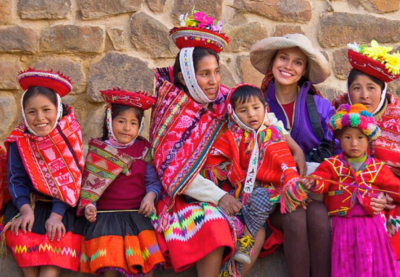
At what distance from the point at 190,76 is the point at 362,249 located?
58.5 inches

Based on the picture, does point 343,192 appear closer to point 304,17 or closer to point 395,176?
point 395,176

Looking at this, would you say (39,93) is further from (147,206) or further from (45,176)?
(147,206)

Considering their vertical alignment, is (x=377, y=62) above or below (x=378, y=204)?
above

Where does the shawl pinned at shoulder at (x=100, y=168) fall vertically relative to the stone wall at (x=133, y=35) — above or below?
below

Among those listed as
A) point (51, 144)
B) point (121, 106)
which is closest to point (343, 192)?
point (121, 106)

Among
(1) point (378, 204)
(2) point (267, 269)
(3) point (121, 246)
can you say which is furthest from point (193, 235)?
(1) point (378, 204)

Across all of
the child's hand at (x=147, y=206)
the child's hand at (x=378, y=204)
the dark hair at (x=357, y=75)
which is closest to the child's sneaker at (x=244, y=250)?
the child's hand at (x=147, y=206)

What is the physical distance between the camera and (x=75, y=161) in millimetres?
3635

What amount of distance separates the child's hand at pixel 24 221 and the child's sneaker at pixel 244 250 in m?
1.15

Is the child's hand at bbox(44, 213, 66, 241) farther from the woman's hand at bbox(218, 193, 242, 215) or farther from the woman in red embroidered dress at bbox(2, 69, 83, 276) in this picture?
the woman's hand at bbox(218, 193, 242, 215)

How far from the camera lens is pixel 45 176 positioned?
3.55 m

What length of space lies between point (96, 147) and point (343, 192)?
59.2 inches

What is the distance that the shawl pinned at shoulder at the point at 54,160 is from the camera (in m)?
3.52

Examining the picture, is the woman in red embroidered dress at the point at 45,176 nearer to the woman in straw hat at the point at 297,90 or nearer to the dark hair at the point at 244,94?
the dark hair at the point at 244,94
